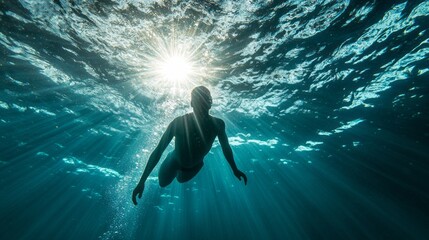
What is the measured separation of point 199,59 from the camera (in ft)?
32.6

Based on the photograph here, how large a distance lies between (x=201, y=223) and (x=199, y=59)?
48.8 m

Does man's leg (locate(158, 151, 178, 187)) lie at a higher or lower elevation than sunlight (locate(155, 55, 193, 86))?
lower

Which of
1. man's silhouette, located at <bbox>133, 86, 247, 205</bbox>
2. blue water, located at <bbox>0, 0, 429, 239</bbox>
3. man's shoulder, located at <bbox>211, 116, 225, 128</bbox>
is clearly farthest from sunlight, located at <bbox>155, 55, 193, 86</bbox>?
man's silhouette, located at <bbox>133, 86, 247, 205</bbox>

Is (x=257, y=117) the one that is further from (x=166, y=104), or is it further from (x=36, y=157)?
(x=36, y=157)

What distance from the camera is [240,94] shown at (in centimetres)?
1272

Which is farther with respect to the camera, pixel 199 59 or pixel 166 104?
pixel 166 104

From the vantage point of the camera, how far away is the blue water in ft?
26.3

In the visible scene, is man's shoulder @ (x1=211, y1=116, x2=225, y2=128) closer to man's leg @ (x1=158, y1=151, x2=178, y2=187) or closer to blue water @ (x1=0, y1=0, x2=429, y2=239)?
man's leg @ (x1=158, y1=151, x2=178, y2=187)

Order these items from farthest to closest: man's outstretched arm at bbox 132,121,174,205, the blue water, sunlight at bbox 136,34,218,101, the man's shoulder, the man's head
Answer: sunlight at bbox 136,34,218,101, the blue water, the man's shoulder, the man's head, man's outstretched arm at bbox 132,121,174,205

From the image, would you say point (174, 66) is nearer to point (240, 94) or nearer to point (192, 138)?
point (240, 94)

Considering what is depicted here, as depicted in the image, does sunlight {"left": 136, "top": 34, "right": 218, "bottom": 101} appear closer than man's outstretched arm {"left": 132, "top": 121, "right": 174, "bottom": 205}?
No

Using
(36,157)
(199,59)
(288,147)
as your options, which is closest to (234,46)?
(199,59)

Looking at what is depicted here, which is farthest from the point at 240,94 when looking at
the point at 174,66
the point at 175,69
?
the point at 174,66

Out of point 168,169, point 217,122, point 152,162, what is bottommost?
point 152,162
